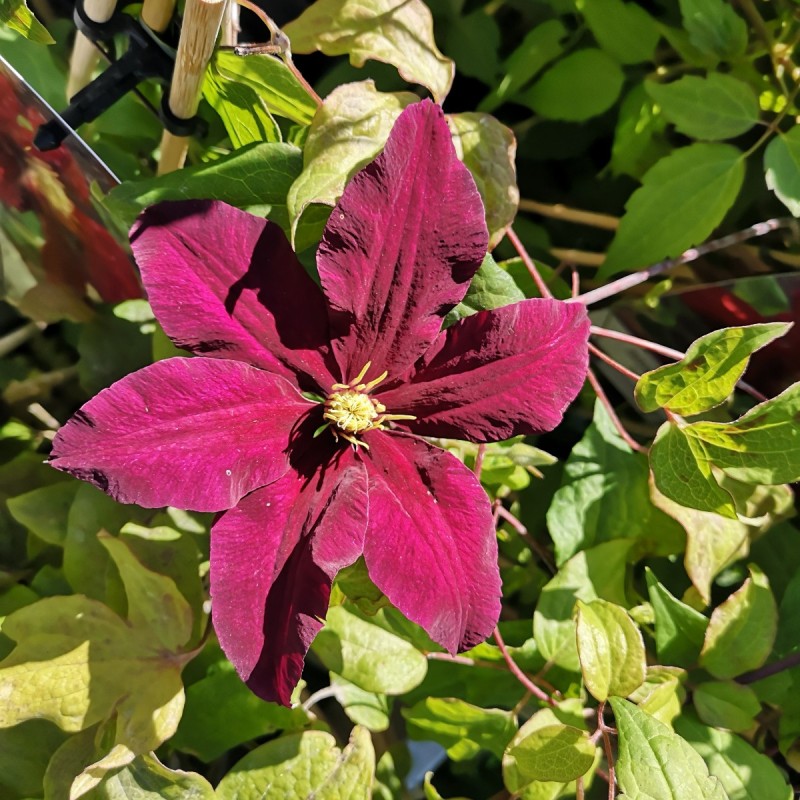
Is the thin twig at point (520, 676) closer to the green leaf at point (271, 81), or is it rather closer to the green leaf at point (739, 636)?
the green leaf at point (739, 636)

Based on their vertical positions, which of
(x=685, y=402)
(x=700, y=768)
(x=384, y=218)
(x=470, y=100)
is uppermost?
(x=384, y=218)

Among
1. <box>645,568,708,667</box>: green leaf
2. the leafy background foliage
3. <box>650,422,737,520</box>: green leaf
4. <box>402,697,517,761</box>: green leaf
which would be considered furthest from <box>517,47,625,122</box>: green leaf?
<box>402,697,517,761</box>: green leaf

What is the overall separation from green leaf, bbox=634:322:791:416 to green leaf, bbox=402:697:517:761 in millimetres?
297

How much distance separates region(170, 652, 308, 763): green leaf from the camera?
713mm

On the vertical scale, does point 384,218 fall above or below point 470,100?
above

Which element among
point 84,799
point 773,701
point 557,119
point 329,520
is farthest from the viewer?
point 557,119

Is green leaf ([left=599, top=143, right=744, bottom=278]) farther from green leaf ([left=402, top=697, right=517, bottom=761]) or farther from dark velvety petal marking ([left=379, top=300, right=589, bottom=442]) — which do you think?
green leaf ([left=402, top=697, right=517, bottom=761])

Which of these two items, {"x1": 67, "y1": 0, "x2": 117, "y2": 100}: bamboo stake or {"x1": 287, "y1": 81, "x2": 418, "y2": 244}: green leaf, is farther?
{"x1": 67, "y1": 0, "x2": 117, "y2": 100}: bamboo stake

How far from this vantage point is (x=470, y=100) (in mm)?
1029

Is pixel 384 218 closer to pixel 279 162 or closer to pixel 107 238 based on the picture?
pixel 279 162

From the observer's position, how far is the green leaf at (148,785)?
2.05 feet

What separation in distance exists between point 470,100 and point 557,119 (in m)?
0.14

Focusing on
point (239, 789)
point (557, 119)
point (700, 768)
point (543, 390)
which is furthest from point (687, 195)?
point (239, 789)

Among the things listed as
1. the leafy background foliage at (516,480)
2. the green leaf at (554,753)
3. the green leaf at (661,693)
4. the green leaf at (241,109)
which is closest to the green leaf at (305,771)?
the leafy background foliage at (516,480)
